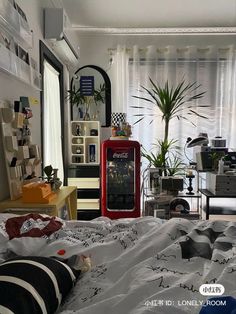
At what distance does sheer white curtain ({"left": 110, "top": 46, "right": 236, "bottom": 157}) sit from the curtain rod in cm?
20

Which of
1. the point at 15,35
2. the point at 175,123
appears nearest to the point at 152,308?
the point at 15,35

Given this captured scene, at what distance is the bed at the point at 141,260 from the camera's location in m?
0.75

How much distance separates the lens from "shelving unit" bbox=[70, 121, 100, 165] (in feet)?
13.2

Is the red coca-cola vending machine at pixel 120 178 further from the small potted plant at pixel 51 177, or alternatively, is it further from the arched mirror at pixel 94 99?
the small potted plant at pixel 51 177

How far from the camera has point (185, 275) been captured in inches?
35.2

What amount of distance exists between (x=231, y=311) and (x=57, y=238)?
762mm

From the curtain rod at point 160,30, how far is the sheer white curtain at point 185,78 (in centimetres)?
20

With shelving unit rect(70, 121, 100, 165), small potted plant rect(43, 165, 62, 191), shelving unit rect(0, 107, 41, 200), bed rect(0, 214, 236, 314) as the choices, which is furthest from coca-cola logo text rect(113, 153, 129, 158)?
bed rect(0, 214, 236, 314)

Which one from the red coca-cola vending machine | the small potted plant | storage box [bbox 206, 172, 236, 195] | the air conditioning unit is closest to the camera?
the small potted plant

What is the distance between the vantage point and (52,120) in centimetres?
350

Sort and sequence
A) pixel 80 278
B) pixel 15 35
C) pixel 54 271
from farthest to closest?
pixel 15 35 → pixel 80 278 → pixel 54 271

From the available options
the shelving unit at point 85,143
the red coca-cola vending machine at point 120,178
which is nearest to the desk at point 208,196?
the red coca-cola vending machine at point 120,178

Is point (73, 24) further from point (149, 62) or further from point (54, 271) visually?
point (54, 271)

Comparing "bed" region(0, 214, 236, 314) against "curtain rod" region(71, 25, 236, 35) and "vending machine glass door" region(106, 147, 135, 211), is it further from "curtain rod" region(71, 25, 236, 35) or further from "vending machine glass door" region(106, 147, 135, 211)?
"curtain rod" region(71, 25, 236, 35)
